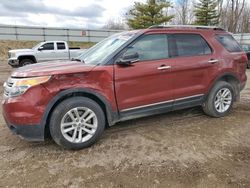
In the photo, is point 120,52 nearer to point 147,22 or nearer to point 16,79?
point 16,79

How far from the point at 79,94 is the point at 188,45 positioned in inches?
90.2

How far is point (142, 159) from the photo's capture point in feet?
11.9

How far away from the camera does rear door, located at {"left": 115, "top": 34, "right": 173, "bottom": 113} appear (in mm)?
4184

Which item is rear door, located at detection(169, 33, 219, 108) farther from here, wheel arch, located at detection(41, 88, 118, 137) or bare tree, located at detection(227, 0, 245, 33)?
bare tree, located at detection(227, 0, 245, 33)

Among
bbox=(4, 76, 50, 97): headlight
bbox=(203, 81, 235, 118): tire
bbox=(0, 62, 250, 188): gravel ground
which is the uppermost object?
bbox=(4, 76, 50, 97): headlight

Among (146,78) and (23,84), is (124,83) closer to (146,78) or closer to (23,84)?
(146,78)

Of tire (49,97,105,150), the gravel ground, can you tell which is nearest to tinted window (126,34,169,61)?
tire (49,97,105,150)

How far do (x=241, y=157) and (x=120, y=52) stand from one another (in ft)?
7.72

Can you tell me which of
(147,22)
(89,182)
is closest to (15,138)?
(89,182)

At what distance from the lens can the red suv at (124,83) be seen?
3695 mm

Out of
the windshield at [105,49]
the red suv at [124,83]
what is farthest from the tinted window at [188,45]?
the windshield at [105,49]

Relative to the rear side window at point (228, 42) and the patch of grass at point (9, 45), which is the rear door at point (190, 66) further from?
the patch of grass at point (9, 45)

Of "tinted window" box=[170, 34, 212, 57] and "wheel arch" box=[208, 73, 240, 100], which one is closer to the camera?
"tinted window" box=[170, 34, 212, 57]

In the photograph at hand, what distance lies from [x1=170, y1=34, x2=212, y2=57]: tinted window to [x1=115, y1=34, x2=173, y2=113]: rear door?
0.19 metres
